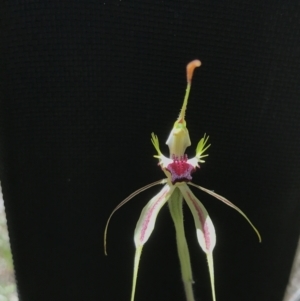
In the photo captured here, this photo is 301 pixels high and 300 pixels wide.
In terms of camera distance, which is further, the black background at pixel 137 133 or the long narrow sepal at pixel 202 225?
the black background at pixel 137 133

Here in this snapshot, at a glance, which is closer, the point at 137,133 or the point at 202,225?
the point at 202,225

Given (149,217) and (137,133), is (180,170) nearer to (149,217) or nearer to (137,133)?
(149,217)

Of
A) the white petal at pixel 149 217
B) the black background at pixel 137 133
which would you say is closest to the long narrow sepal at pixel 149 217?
the white petal at pixel 149 217

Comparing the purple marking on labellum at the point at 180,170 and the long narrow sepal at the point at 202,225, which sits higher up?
the purple marking on labellum at the point at 180,170

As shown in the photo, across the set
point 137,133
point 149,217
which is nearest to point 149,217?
point 149,217

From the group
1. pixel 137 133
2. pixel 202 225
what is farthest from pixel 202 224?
pixel 137 133

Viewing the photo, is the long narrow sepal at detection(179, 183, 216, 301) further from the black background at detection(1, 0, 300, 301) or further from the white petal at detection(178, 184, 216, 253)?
the black background at detection(1, 0, 300, 301)

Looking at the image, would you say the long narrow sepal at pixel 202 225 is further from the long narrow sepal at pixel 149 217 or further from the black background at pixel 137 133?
the black background at pixel 137 133

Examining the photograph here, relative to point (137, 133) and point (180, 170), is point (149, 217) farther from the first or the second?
point (137, 133)

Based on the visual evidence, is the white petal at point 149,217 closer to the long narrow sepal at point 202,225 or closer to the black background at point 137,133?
the long narrow sepal at point 202,225

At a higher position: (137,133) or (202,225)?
(137,133)
